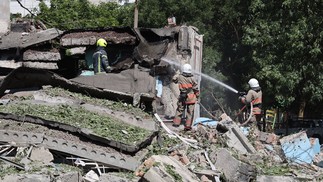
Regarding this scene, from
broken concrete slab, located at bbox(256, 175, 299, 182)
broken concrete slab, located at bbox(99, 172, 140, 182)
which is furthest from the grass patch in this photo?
broken concrete slab, located at bbox(256, 175, 299, 182)

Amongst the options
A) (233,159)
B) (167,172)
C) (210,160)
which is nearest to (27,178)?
(167,172)

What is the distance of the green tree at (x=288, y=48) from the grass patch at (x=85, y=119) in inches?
386

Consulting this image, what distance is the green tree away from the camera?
55.5 feet

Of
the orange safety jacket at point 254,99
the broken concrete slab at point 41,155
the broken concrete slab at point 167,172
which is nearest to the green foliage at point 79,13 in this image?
the orange safety jacket at point 254,99

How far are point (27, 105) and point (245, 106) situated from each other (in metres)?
4.80

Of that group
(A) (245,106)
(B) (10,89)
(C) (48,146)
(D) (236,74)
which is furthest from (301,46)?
(C) (48,146)

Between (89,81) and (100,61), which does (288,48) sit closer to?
(100,61)

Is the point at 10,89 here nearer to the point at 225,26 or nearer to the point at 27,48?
the point at 27,48

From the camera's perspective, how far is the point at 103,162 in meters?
7.60

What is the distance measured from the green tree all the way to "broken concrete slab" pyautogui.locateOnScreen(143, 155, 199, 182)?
10.4m

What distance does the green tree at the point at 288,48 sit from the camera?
16922 millimetres

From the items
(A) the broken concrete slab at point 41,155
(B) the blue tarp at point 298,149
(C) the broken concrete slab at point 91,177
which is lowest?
(B) the blue tarp at point 298,149

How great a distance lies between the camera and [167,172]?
695 centimetres

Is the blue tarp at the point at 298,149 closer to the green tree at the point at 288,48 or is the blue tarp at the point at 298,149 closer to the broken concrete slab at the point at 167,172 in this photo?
the broken concrete slab at the point at 167,172
